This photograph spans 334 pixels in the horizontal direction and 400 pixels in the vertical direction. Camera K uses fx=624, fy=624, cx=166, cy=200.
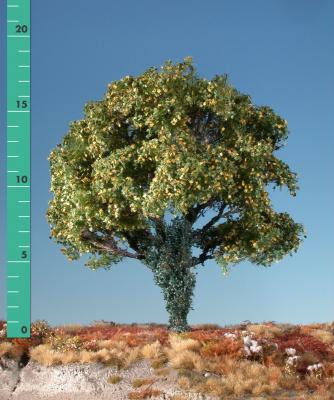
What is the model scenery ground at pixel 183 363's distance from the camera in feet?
73.9

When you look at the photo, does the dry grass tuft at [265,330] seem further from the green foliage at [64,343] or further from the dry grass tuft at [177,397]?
the green foliage at [64,343]

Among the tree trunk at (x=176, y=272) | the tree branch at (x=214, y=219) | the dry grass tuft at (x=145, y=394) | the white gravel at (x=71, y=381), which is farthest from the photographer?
the tree branch at (x=214, y=219)

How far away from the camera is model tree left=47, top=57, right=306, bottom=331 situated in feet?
93.2

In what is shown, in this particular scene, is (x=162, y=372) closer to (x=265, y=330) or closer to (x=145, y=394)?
(x=145, y=394)

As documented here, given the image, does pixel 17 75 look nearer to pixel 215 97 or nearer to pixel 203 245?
pixel 215 97

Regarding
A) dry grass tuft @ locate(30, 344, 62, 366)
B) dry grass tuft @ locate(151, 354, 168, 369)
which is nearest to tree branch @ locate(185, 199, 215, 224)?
dry grass tuft @ locate(151, 354, 168, 369)

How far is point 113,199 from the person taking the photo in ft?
95.9

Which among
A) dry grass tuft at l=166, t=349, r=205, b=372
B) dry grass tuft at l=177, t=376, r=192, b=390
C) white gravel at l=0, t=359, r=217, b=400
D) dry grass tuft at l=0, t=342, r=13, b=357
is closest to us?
dry grass tuft at l=177, t=376, r=192, b=390

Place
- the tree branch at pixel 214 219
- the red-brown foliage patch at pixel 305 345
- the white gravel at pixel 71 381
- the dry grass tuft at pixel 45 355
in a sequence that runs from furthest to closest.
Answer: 1. the tree branch at pixel 214 219
2. the red-brown foliage patch at pixel 305 345
3. the dry grass tuft at pixel 45 355
4. the white gravel at pixel 71 381

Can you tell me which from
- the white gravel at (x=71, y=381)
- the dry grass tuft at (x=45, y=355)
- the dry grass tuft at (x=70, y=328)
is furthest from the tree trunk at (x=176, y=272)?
the dry grass tuft at (x=45, y=355)

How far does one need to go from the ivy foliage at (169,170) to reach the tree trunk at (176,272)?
673mm

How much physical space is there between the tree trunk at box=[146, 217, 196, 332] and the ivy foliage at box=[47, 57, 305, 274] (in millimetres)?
673

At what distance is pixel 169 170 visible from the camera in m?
27.6

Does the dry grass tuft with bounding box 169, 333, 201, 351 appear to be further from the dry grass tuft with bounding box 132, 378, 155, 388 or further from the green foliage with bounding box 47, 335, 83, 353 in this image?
the green foliage with bounding box 47, 335, 83, 353
